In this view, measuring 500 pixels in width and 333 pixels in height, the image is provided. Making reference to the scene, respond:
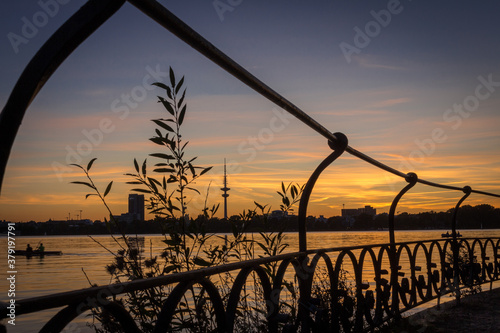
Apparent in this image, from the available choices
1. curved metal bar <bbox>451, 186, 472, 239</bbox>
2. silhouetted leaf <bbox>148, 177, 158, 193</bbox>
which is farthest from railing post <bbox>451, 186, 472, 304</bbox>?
silhouetted leaf <bbox>148, 177, 158, 193</bbox>

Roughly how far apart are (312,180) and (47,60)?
2.17 m

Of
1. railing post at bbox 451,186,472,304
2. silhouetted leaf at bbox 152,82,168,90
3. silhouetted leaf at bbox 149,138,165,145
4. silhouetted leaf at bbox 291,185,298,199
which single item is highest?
silhouetted leaf at bbox 152,82,168,90

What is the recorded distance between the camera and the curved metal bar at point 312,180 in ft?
9.64

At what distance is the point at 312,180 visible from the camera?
2.97 m

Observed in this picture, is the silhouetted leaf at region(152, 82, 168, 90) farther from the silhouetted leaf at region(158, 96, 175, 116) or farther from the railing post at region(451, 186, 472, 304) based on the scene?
the railing post at region(451, 186, 472, 304)

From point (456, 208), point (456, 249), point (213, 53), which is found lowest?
point (456, 249)

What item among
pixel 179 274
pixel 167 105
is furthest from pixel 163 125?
pixel 179 274

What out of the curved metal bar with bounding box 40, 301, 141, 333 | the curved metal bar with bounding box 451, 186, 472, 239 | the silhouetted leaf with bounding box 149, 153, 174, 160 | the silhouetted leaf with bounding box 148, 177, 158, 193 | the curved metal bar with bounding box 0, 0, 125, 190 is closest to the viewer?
the curved metal bar with bounding box 0, 0, 125, 190

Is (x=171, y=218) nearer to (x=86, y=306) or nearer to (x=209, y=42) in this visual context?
(x=209, y=42)

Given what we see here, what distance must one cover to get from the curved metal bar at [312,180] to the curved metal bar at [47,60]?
6.63 ft

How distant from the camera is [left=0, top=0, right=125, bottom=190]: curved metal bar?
3.10ft

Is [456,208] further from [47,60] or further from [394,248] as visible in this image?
[47,60]

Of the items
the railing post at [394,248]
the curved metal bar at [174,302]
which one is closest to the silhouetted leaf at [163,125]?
the curved metal bar at [174,302]

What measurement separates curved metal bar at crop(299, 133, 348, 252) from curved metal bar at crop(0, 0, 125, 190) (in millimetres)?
2022
